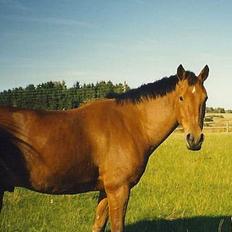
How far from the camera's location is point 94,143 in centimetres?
584

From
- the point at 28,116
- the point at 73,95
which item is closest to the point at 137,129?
the point at 28,116

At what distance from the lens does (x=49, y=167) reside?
5.58 metres

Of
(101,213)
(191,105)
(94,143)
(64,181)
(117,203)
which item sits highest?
(191,105)

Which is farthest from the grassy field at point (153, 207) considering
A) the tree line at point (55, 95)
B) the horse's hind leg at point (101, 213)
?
the tree line at point (55, 95)

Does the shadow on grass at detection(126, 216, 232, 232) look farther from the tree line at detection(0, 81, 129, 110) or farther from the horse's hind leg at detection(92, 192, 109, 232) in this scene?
the tree line at detection(0, 81, 129, 110)

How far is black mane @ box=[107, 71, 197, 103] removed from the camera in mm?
6238

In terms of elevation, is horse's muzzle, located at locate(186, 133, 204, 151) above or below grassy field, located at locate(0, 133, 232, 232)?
above

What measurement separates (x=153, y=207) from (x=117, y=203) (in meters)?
2.91

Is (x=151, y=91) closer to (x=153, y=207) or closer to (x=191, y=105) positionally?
(x=191, y=105)

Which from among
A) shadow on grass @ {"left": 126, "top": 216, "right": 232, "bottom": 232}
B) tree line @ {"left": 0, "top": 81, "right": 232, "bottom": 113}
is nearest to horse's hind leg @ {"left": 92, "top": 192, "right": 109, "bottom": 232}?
shadow on grass @ {"left": 126, "top": 216, "right": 232, "bottom": 232}

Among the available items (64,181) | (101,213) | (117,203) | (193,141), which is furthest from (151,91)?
(101,213)

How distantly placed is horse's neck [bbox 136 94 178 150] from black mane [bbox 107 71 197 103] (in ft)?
0.31

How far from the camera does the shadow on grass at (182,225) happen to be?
7.14 m

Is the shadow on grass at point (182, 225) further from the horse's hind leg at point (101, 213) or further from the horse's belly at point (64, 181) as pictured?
the horse's belly at point (64, 181)
